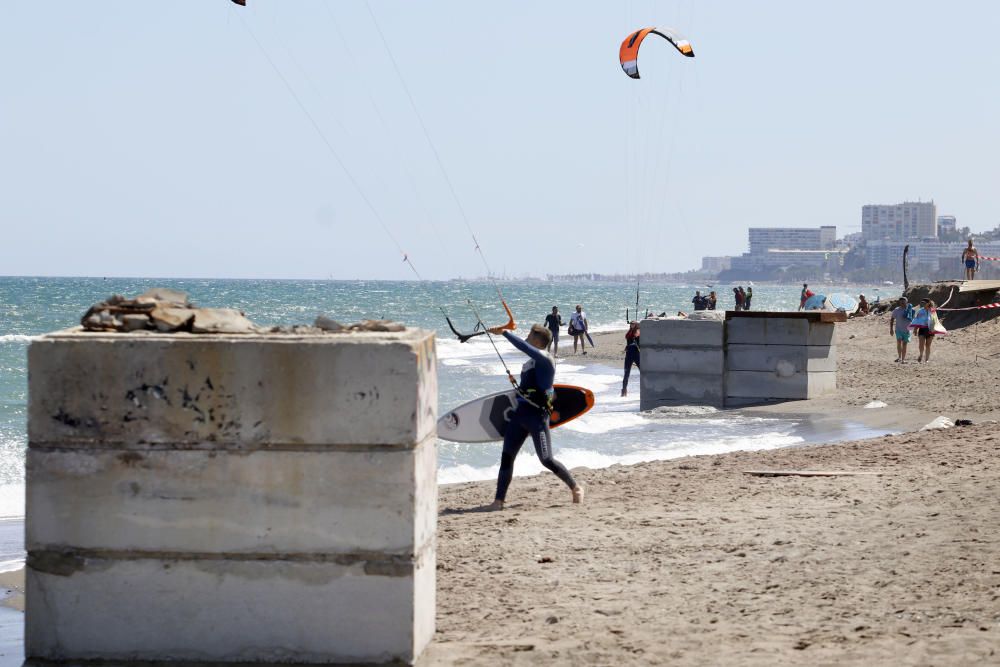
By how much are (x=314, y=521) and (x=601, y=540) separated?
10.3ft

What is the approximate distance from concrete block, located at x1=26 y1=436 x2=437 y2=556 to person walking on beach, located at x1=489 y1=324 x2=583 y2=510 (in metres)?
3.64

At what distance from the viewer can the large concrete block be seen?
19422mm

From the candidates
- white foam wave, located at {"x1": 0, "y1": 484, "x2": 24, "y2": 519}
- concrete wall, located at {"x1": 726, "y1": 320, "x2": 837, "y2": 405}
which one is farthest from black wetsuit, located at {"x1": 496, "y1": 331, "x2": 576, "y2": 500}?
concrete wall, located at {"x1": 726, "y1": 320, "x2": 837, "y2": 405}

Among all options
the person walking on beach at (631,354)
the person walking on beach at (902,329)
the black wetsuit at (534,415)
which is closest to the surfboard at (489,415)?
the black wetsuit at (534,415)

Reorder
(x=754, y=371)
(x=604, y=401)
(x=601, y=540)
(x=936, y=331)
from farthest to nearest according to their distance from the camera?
(x=936, y=331) < (x=604, y=401) < (x=754, y=371) < (x=601, y=540)

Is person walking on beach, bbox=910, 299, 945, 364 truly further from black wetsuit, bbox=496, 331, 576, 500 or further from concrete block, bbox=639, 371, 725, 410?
black wetsuit, bbox=496, 331, 576, 500

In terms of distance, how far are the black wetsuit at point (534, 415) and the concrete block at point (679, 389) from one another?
10.8m

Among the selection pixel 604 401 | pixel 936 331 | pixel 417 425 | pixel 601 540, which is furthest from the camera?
pixel 936 331

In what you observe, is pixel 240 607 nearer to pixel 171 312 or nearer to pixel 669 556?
pixel 171 312

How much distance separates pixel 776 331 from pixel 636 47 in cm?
614

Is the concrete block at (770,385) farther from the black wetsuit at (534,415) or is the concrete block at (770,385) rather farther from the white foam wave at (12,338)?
the white foam wave at (12,338)

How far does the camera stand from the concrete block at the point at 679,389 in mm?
19656

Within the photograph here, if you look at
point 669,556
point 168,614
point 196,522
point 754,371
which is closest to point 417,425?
point 196,522

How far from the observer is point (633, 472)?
11289 millimetres
